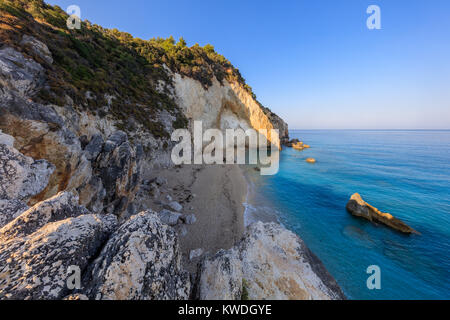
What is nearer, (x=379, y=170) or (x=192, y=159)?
(x=192, y=159)

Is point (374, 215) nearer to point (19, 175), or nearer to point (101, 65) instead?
point (19, 175)

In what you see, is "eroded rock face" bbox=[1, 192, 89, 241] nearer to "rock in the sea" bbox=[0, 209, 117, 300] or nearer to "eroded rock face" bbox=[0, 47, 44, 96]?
"rock in the sea" bbox=[0, 209, 117, 300]

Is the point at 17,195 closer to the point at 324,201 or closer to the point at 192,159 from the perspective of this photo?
the point at 192,159

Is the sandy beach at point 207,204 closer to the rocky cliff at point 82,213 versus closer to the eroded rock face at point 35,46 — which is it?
the rocky cliff at point 82,213

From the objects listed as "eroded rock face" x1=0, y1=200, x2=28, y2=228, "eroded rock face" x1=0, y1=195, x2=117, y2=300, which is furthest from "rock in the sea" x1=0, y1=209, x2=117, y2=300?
"eroded rock face" x1=0, y1=200, x2=28, y2=228

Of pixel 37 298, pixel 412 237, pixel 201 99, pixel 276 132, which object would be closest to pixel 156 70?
pixel 201 99

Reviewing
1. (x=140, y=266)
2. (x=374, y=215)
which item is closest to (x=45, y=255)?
(x=140, y=266)
